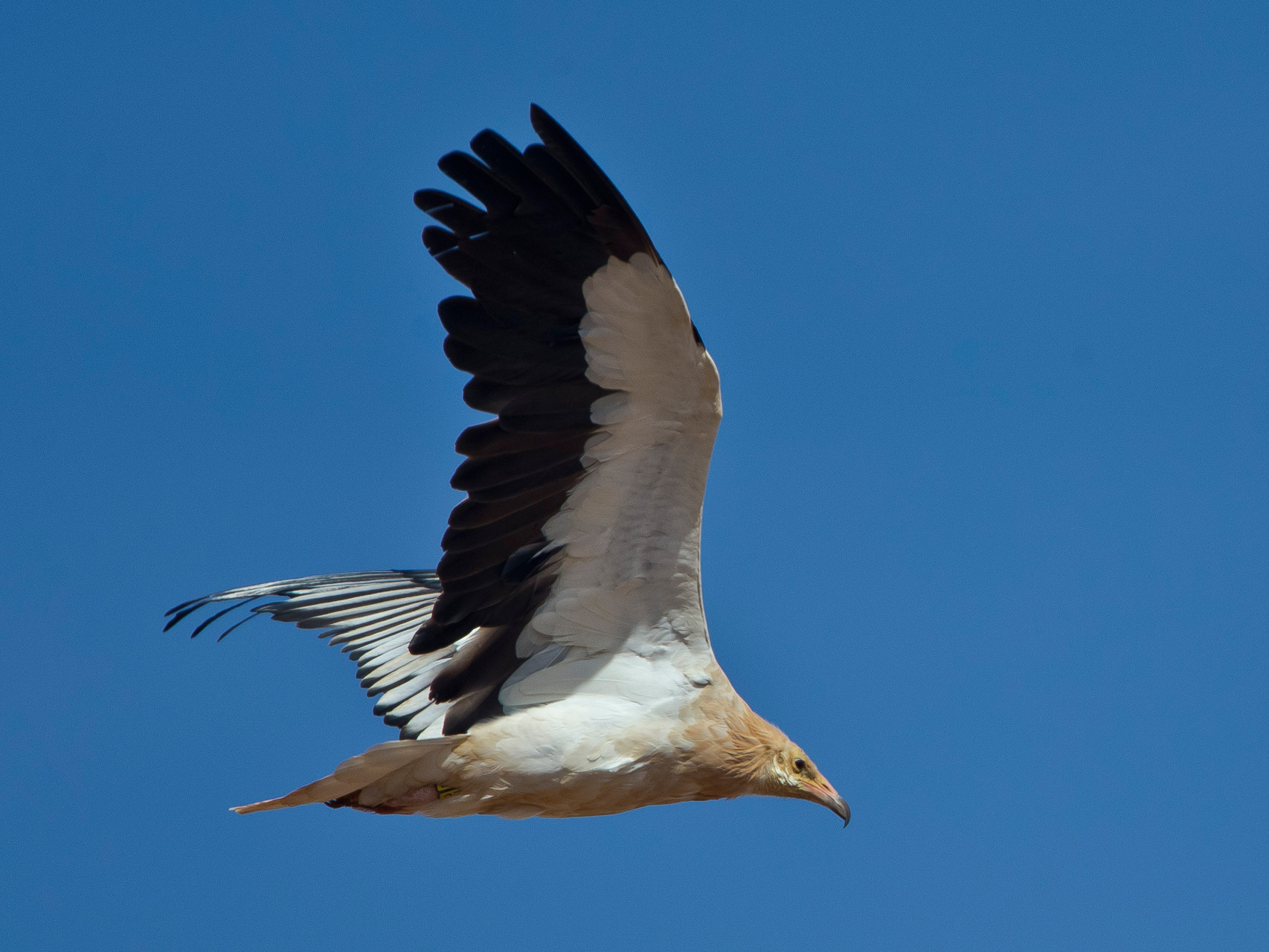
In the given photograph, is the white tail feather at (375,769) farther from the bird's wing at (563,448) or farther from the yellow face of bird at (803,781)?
the yellow face of bird at (803,781)

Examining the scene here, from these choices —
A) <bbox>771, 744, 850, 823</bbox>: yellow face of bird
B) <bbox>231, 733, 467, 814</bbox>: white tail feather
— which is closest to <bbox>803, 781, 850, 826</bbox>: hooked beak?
<bbox>771, 744, 850, 823</bbox>: yellow face of bird

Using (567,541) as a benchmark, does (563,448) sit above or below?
above

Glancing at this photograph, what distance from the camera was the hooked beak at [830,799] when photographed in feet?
21.0

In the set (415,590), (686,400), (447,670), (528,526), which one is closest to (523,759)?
(447,670)

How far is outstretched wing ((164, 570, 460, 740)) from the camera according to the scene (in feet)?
22.4

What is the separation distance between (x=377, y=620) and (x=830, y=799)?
2.83 metres

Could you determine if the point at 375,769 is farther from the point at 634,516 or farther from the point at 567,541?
the point at 634,516

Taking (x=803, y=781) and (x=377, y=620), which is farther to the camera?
(x=377, y=620)

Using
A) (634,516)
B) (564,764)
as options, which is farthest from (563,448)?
(564,764)

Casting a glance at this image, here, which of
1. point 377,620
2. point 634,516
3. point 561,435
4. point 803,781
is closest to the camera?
point 561,435

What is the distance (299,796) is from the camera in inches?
223

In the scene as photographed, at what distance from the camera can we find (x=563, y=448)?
18.6ft

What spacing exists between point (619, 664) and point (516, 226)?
2.15 metres

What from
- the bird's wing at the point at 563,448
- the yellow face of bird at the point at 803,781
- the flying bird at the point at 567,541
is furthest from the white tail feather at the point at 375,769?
the yellow face of bird at the point at 803,781
